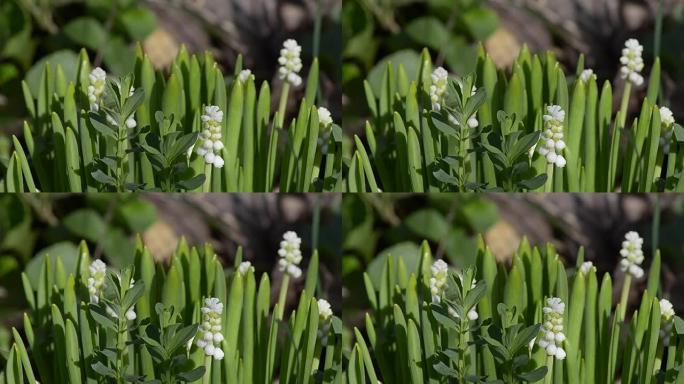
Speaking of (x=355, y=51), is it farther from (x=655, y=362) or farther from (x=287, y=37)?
(x=655, y=362)

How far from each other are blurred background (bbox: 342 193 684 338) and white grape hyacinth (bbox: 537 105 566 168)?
8cm

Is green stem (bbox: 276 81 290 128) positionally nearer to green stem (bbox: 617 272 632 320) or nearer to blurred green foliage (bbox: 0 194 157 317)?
blurred green foliage (bbox: 0 194 157 317)

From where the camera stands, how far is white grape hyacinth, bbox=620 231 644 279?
203 cm

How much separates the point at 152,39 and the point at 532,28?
0.79m

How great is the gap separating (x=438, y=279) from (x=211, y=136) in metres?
0.55

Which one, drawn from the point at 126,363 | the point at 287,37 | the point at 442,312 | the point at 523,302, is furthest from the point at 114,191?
the point at 523,302

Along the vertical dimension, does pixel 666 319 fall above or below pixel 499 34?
below

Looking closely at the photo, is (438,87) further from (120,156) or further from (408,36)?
(120,156)

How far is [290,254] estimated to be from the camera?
2010 mm

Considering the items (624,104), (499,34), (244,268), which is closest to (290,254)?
(244,268)

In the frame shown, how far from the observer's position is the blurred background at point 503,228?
2.02 metres

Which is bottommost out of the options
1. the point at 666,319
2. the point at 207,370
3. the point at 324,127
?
the point at 207,370

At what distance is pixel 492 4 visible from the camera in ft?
6.68

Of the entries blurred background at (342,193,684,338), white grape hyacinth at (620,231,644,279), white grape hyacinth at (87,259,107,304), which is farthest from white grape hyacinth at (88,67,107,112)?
white grape hyacinth at (620,231,644,279)
